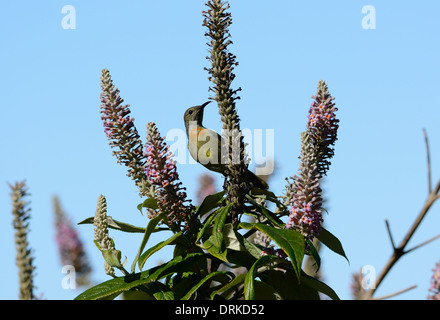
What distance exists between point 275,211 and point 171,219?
3.01ft

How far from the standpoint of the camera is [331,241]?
183 inches

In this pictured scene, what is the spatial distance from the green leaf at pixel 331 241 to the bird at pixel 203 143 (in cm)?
117

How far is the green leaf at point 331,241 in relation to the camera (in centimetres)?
461

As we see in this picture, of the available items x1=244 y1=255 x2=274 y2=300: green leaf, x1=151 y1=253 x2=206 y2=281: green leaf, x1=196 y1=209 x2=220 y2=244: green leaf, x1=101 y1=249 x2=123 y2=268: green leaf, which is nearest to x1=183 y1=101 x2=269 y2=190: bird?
x1=196 y1=209 x2=220 y2=244: green leaf

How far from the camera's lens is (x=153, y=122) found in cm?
438

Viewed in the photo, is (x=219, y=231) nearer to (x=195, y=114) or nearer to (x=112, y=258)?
(x=112, y=258)

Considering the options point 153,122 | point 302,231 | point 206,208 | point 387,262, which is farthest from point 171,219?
point 387,262

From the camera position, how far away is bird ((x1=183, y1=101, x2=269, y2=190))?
5812mm

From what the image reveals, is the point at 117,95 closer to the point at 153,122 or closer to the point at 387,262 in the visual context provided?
the point at 153,122

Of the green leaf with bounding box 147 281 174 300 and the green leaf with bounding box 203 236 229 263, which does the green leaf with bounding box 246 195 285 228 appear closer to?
the green leaf with bounding box 203 236 229 263

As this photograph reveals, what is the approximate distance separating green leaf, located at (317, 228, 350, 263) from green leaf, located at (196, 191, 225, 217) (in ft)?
3.02

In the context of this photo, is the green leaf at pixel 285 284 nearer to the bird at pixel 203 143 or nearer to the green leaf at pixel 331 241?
the green leaf at pixel 331 241
